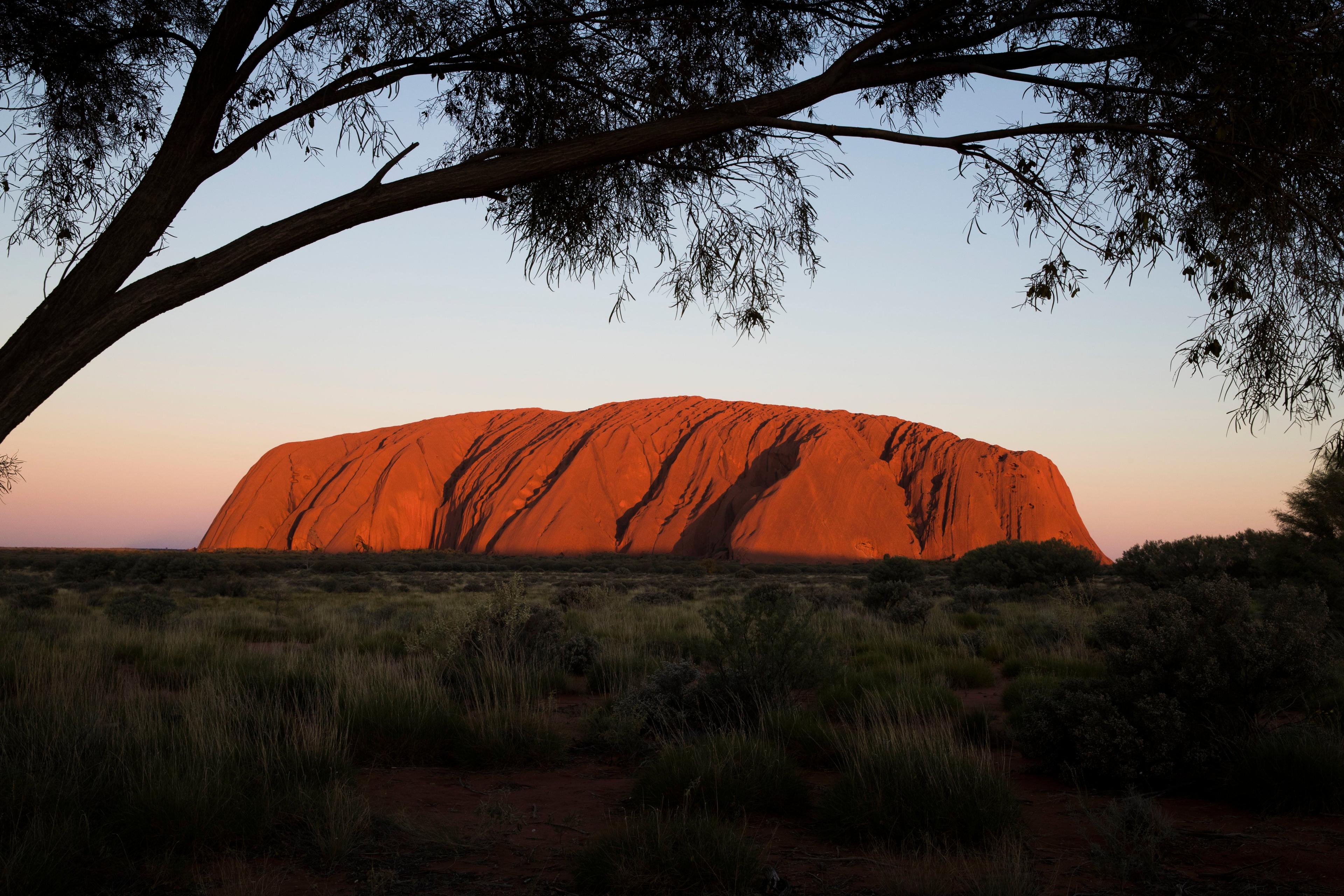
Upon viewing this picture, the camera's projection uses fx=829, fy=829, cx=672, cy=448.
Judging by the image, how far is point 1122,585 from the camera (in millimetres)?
15445

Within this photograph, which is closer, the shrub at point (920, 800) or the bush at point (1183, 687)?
the shrub at point (920, 800)

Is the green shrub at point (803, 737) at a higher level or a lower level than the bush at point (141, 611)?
higher

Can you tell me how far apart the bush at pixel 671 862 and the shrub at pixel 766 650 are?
2472 millimetres

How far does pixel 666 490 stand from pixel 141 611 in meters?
56.5

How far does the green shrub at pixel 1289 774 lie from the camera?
4047 millimetres

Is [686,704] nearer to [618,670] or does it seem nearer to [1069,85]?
[618,670]

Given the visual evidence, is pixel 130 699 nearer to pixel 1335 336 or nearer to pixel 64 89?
pixel 64 89

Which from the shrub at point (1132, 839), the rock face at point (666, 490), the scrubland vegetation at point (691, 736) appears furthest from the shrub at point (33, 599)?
the rock face at point (666, 490)

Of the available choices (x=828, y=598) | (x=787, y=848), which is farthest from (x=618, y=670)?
(x=828, y=598)

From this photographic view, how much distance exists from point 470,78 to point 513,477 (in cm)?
A: 6623

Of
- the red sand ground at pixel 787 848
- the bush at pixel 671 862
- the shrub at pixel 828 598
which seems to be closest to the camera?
the bush at pixel 671 862

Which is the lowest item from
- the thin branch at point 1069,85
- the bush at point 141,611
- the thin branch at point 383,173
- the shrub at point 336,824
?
the bush at point 141,611

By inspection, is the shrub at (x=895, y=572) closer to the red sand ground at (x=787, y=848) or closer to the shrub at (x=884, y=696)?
the shrub at (x=884, y=696)

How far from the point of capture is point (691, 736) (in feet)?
17.6
